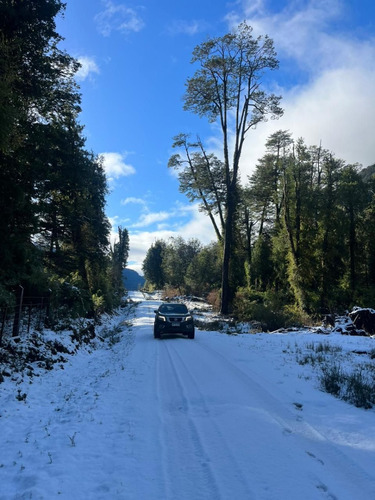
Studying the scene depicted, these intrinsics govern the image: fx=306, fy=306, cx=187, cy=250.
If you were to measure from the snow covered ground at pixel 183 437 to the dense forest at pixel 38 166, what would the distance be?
335 cm

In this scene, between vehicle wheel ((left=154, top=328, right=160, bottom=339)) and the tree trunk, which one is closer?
vehicle wheel ((left=154, top=328, right=160, bottom=339))

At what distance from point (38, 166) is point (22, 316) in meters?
5.05

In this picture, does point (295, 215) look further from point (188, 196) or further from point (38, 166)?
point (38, 166)

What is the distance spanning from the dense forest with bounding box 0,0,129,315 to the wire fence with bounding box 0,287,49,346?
0.24 metres

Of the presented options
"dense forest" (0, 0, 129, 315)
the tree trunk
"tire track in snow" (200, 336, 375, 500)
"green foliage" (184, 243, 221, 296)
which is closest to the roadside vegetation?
"tire track in snow" (200, 336, 375, 500)

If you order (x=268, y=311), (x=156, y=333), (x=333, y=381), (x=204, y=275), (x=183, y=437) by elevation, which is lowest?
(x=156, y=333)

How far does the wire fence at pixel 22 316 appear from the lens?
865 centimetres

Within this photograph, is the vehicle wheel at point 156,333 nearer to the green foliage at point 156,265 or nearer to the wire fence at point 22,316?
the wire fence at point 22,316

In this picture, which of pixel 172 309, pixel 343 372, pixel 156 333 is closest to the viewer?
pixel 343 372

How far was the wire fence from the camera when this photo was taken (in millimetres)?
8654

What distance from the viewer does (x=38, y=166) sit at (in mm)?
8992

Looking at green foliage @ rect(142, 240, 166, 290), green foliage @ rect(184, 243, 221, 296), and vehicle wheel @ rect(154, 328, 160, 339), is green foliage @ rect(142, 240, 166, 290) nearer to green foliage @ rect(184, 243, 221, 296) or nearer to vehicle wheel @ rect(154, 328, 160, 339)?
green foliage @ rect(184, 243, 221, 296)

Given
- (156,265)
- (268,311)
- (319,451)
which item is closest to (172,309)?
(268,311)

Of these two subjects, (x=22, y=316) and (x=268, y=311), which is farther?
(x=268, y=311)
